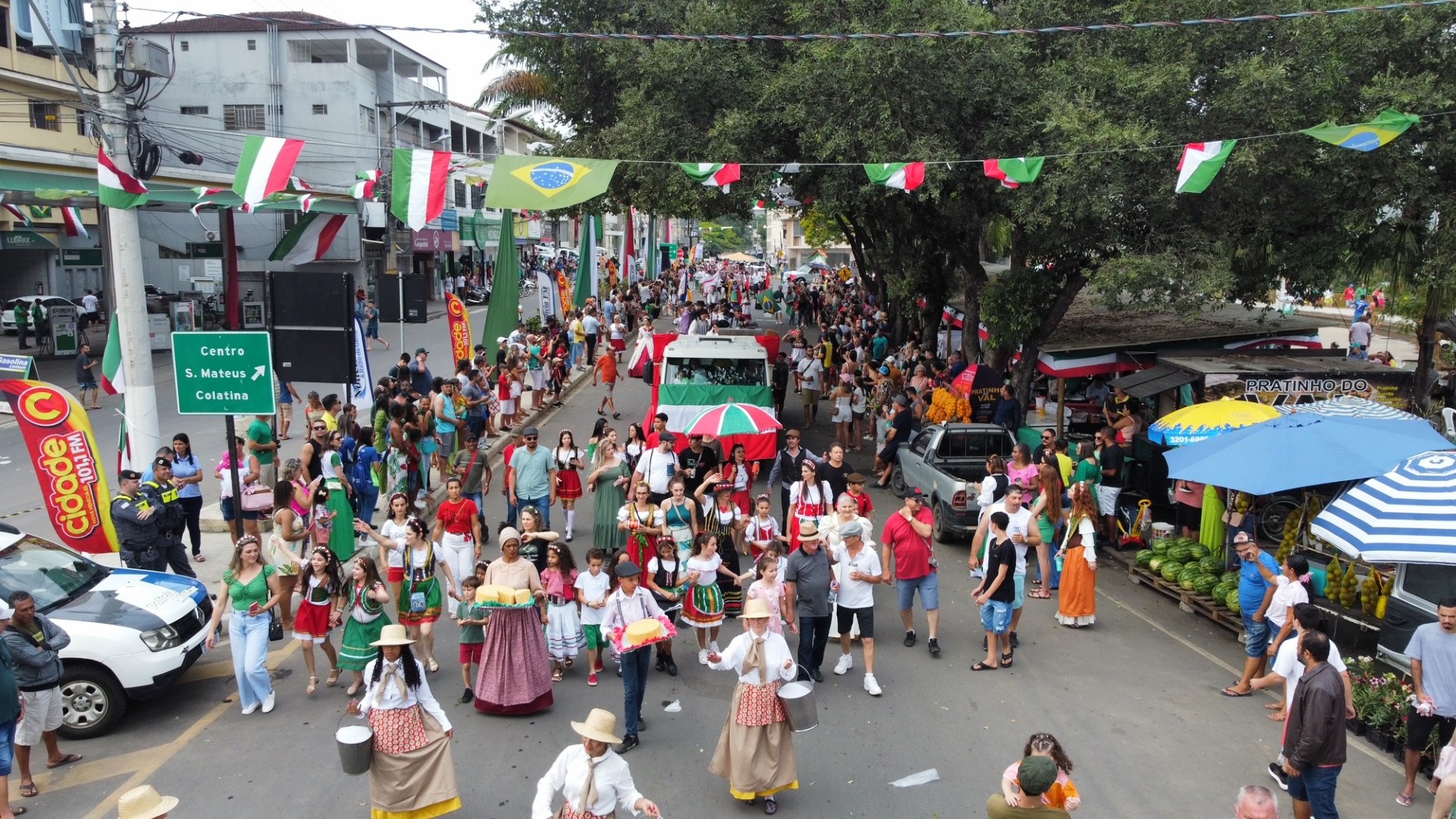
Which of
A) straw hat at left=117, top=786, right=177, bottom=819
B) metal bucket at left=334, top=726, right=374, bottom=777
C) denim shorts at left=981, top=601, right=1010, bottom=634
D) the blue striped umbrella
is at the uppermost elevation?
the blue striped umbrella

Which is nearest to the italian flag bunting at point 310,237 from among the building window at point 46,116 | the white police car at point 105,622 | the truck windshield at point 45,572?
the truck windshield at point 45,572

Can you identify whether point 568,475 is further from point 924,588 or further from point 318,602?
point 924,588

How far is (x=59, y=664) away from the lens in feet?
24.0

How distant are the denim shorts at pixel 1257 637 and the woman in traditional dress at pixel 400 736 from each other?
21.7 ft

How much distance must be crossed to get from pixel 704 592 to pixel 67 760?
489cm

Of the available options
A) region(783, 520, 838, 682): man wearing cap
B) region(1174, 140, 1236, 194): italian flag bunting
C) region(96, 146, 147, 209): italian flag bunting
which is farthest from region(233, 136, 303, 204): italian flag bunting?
region(1174, 140, 1236, 194): italian flag bunting

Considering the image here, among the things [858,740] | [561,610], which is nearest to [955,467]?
[858,740]

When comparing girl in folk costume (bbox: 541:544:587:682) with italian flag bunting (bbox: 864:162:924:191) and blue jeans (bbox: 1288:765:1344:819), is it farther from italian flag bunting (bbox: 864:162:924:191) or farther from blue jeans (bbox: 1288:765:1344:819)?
italian flag bunting (bbox: 864:162:924:191)

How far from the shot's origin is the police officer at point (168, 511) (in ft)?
33.5

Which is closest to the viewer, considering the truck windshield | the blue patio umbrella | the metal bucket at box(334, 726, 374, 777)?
the metal bucket at box(334, 726, 374, 777)

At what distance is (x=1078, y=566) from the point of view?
34.7ft

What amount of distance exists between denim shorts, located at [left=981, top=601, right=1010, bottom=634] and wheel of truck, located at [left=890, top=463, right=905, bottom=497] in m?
6.43

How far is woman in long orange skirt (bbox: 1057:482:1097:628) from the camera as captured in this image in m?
10.4

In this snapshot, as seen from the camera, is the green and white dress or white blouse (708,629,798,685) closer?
white blouse (708,629,798,685)
